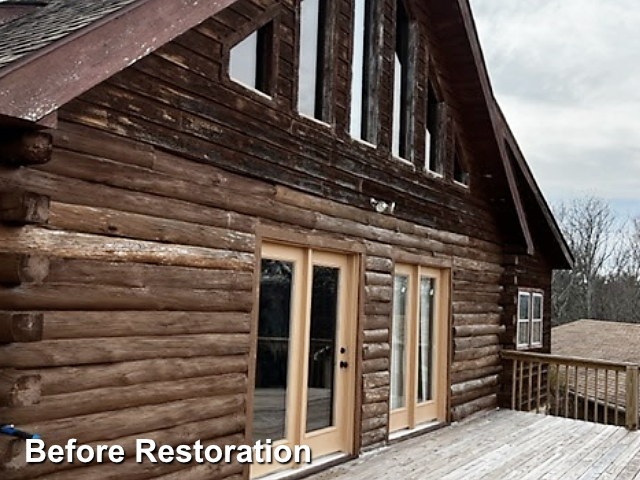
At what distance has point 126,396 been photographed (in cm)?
399

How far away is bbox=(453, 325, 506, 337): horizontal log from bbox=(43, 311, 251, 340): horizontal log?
408 centimetres

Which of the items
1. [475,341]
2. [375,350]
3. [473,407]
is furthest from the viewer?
[475,341]

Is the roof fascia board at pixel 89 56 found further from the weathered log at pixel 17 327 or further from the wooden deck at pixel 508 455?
the wooden deck at pixel 508 455

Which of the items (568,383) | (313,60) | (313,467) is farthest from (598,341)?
(313,60)

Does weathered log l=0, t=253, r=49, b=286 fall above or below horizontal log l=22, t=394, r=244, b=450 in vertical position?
above

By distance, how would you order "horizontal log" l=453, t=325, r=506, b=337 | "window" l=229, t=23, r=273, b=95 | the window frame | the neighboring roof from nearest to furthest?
"window" l=229, t=23, r=273, b=95, "horizontal log" l=453, t=325, r=506, b=337, the window frame, the neighboring roof

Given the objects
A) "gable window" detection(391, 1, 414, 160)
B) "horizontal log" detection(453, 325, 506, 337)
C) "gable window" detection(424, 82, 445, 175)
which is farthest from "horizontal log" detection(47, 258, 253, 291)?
"horizontal log" detection(453, 325, 506, 337)

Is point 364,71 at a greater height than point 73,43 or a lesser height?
greater

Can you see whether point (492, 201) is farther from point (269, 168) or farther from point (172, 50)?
point (172, 50)

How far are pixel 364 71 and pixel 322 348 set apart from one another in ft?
9.11

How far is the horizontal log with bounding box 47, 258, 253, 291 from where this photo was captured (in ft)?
12.0

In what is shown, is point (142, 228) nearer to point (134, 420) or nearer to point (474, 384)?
point (134, 420)

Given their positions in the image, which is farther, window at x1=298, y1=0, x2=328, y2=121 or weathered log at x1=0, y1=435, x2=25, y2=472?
window at x1=298, y1=0, x2=328, y2=121

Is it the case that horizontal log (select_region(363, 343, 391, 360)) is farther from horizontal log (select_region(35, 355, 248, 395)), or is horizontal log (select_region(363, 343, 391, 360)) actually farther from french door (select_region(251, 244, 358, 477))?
horizontal log (select_region(35, 355, 248, 395))
